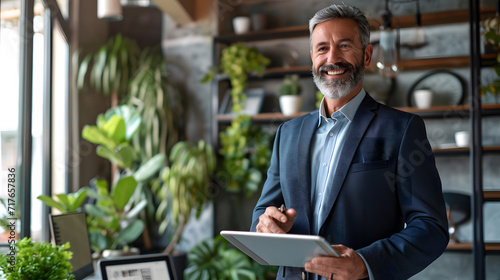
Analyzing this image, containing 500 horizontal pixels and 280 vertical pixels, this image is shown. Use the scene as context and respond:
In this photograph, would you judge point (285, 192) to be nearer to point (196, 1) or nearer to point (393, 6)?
point (393, 6)

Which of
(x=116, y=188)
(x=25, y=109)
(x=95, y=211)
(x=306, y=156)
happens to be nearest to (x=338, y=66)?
(x=306, y=156)

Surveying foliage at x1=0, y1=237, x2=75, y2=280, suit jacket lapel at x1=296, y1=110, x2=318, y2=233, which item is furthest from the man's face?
foliage at x1=0, y1=237, x2=75, y2=280

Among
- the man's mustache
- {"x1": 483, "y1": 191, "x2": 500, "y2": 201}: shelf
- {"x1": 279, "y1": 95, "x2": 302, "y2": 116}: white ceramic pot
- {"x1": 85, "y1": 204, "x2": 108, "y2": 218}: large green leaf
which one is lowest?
{"x1": 85, "y1": 204, "x2": 108, "y2": 218}: large green leaf

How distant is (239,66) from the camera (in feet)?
13.2

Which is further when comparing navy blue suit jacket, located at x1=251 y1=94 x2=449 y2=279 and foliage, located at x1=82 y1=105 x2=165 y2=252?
foliage, located at x1=82 y1=105 x2=165 y2=252

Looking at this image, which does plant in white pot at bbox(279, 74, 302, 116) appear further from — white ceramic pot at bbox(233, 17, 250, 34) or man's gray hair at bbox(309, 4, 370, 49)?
man's gray hair at bbox(309, 4, 370, 49)

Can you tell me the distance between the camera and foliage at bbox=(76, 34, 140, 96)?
4055 millimetres

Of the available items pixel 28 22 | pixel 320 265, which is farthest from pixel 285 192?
pixel 28 22

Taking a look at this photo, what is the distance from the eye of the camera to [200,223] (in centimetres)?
424

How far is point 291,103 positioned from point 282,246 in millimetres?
2825

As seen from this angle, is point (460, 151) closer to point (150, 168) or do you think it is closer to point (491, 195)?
point (491, 195)

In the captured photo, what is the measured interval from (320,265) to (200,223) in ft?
10.4

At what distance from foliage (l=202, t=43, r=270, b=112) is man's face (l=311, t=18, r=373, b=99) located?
2578 millimetres

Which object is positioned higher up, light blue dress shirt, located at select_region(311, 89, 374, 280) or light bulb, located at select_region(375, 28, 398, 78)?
light bulb, located at select_region(375, 28, 398, 78)
